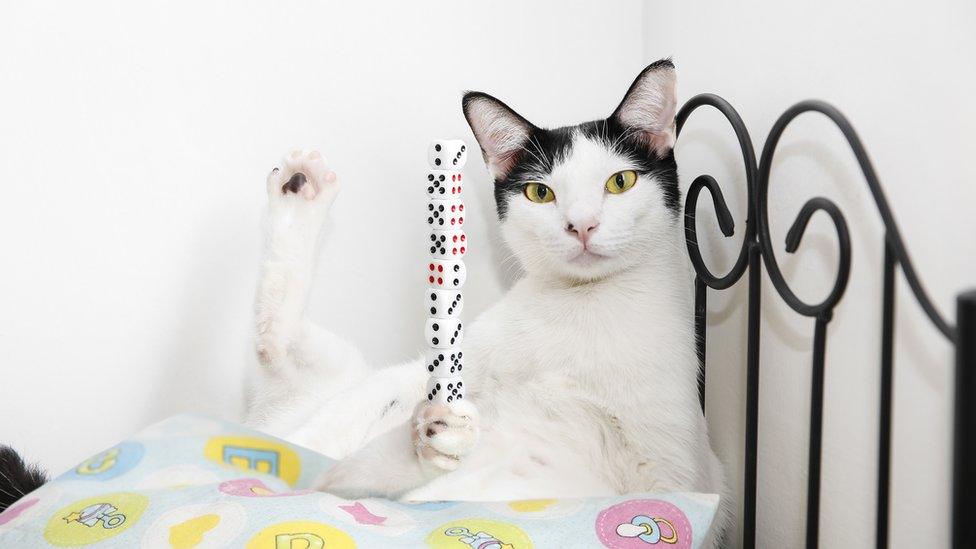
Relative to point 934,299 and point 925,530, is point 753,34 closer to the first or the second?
point 934,299

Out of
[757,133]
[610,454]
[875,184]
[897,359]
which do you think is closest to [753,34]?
[757,133]

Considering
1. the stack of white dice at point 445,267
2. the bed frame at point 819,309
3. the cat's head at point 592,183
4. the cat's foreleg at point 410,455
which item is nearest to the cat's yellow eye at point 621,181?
the cat's head at point 592,183

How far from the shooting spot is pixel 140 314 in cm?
112

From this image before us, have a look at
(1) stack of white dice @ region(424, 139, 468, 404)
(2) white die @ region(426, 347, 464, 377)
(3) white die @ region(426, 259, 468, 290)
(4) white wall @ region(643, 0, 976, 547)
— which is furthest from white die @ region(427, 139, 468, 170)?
(4) white wall @ region(643, 0, 976, 547)

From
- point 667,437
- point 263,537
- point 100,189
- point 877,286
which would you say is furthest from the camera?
point 100,189

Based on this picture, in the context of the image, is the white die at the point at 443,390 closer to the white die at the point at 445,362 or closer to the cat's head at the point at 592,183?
the white die at the point at 445,362

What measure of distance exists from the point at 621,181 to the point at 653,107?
122 millimetres

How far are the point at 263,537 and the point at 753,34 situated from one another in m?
0.94

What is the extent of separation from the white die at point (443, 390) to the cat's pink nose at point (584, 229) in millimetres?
282

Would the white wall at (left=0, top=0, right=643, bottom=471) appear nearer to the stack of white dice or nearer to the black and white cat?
the black and white cat

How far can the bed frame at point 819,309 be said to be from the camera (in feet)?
1.47

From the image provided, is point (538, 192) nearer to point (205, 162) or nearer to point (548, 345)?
point (548, 345)

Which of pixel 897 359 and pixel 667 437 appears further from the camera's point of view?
pixel 667 437

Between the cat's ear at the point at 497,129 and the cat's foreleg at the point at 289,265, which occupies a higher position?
the cat's ear at the point at 497,129
